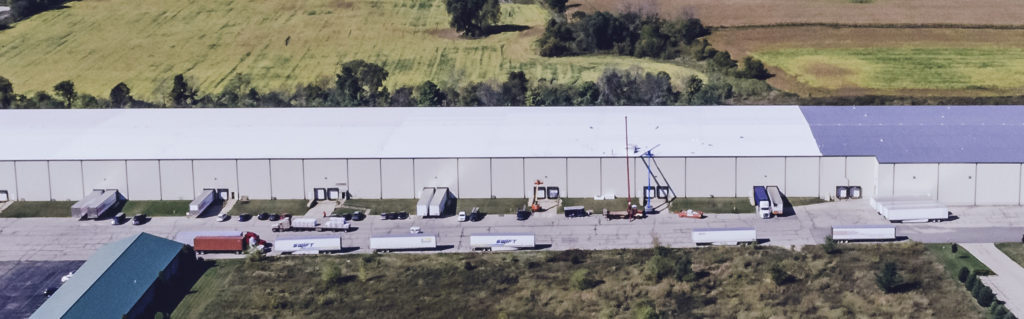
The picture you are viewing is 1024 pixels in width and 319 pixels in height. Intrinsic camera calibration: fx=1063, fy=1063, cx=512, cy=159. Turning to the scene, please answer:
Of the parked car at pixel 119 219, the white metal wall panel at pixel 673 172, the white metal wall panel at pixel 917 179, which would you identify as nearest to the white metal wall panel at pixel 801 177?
the white metal wall panel at pixel 917 179

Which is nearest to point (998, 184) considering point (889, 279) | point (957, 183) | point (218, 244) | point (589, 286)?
point (957, 183)

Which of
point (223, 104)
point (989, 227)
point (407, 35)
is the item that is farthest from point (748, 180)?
point (407, 35)

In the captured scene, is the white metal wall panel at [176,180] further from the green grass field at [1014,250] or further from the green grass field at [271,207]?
the green grass field at [1014,250]

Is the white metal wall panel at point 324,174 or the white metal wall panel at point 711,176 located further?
the white metal wall panel at point 324,174

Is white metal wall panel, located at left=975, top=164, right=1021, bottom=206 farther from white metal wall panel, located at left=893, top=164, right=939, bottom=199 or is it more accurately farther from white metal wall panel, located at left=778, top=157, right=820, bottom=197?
white metal wall panel, located at left=778, top=157, right=820, bottom=197

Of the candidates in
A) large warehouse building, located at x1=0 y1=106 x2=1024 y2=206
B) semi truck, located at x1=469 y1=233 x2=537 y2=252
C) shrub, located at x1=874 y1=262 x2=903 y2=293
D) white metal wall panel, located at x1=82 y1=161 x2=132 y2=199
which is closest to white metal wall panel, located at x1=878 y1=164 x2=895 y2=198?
large warehouse building, located at x1=0 y1=106 x2=1024 y2=206
